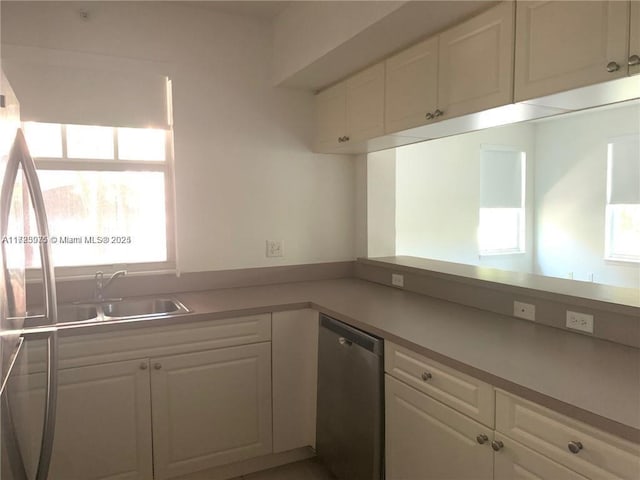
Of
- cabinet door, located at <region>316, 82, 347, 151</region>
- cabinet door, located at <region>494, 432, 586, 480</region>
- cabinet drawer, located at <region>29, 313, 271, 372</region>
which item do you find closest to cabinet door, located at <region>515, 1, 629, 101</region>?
cabinet door, located at <region>494, 432, 586, 480</region>

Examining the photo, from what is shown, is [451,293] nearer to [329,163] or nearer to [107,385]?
[329,163]

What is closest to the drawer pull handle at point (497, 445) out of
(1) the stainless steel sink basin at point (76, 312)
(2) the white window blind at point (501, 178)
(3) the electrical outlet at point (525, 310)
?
(3) the electrical outlet at point (525, 310)

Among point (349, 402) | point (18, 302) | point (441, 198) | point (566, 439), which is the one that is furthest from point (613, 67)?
point (441, 198)

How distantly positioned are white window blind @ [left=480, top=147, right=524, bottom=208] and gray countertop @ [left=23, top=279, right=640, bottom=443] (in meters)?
3.18

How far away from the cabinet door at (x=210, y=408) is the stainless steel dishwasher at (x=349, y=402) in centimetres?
30

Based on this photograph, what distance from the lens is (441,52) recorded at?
200 cm

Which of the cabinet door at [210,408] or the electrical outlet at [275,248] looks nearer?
the cabinet door at [210,408]

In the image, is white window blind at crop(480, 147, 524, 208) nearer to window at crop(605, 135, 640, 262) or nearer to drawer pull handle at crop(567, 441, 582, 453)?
window at crop(605, 135, 640, 262)

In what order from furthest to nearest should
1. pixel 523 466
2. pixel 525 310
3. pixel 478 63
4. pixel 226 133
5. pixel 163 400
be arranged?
pixel 226 133 → pixel 163 400 → pixel 525 310 → pixel 478 63 → pixel 523 466

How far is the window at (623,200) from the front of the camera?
5.02 meters

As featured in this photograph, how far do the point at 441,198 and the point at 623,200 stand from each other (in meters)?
2.06

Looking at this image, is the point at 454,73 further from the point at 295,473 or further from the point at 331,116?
the point at 295,473

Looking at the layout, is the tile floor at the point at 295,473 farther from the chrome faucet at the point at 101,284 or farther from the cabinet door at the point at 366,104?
the cabinet door at the point at 366,104

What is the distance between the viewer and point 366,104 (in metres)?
2.54
